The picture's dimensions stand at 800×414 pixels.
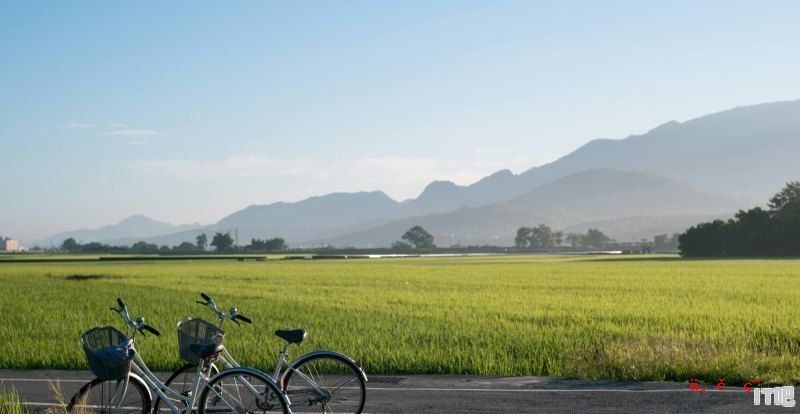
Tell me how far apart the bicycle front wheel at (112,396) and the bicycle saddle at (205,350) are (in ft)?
2.98

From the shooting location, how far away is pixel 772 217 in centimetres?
12575

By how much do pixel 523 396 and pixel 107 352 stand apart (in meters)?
6.65

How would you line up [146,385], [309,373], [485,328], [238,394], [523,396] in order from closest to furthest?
[238,394]
[146,385]
[309,373]
[523,396]
[485,328]

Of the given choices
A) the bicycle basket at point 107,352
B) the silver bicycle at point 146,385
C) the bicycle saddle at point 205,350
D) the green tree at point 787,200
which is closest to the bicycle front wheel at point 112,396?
the silver bicycle at point 146,385

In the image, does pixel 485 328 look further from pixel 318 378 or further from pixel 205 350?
pixel 205 350

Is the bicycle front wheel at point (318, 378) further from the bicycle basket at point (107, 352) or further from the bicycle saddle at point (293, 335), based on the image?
the bicycle basket at point (107, 352)

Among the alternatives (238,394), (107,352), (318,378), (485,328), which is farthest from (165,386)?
(485,328)

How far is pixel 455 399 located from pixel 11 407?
20.5 feet

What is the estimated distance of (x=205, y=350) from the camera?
883cm

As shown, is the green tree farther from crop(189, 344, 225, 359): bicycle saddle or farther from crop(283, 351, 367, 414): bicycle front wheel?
crop(189, 344, 225, 359): bicycle saddle

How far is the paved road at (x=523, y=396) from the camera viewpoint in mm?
11828

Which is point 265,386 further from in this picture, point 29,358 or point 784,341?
point 784,341

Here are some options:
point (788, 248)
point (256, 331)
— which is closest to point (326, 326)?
point (256, 331)

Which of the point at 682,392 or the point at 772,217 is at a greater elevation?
the point at 772,217
